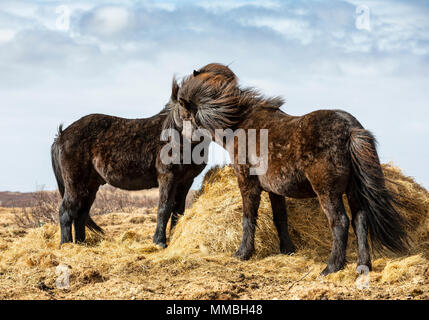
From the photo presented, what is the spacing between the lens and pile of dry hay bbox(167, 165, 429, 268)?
6883 mm

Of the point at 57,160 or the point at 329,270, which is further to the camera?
the point at 57,160

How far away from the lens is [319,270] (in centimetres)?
579

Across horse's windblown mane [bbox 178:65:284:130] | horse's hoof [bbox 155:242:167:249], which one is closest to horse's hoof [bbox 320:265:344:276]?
horse's windblown mane [bbox 178:65:284:130]

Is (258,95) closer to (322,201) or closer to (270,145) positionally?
Answer: (270,145)

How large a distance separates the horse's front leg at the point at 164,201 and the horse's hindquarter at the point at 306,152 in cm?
192

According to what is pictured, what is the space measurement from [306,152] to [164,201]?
282cm

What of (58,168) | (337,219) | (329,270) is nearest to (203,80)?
(337,219)

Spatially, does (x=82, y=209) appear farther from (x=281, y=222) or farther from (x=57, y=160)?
(x=281, y=222)

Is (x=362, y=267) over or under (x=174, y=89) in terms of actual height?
under

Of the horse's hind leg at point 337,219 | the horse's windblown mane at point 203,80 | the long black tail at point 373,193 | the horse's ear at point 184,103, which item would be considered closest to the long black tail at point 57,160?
the horse's windblown mane at point 203,80

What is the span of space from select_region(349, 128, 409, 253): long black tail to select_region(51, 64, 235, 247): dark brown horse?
2722 mm

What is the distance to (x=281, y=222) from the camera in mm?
6762

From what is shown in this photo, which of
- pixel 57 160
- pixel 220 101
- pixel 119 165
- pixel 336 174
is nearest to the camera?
pixel 336 174

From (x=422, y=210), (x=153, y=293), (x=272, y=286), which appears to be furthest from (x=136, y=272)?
(x=422, y=210)
